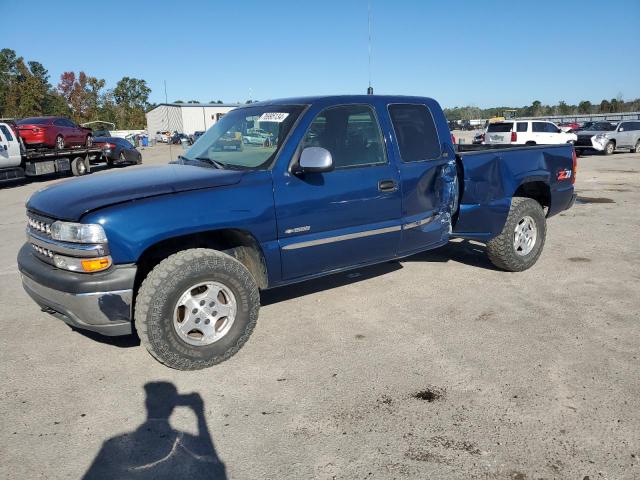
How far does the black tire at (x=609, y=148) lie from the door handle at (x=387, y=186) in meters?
22.4

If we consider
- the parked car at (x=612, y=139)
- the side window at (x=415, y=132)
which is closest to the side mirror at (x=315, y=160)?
the side window at (x=415, y=132)

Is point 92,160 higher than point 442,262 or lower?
higher

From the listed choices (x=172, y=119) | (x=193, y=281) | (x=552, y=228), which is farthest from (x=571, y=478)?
(x=172, y=119)

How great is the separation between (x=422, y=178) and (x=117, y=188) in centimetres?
254

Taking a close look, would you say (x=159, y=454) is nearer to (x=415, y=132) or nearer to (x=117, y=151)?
(x=415, y=132)

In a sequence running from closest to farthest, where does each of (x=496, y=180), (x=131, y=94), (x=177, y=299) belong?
(x=177, y=299) < (x=496, y=180) < (x=131, y=94)

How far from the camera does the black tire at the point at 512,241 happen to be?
531cm

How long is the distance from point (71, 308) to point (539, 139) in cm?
2195

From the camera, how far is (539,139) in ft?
70.5

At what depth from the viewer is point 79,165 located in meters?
19.4

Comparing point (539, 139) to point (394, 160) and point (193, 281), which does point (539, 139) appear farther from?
point (193, 281)

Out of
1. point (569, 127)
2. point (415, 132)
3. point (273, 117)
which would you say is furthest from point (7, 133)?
point (569, 127)

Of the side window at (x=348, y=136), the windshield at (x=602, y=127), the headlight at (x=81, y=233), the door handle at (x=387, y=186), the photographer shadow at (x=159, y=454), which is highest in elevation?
the windshield at (x=602, y=127)

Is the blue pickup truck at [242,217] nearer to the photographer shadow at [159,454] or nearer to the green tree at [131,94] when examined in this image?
the photographer shadow at [159,454]
